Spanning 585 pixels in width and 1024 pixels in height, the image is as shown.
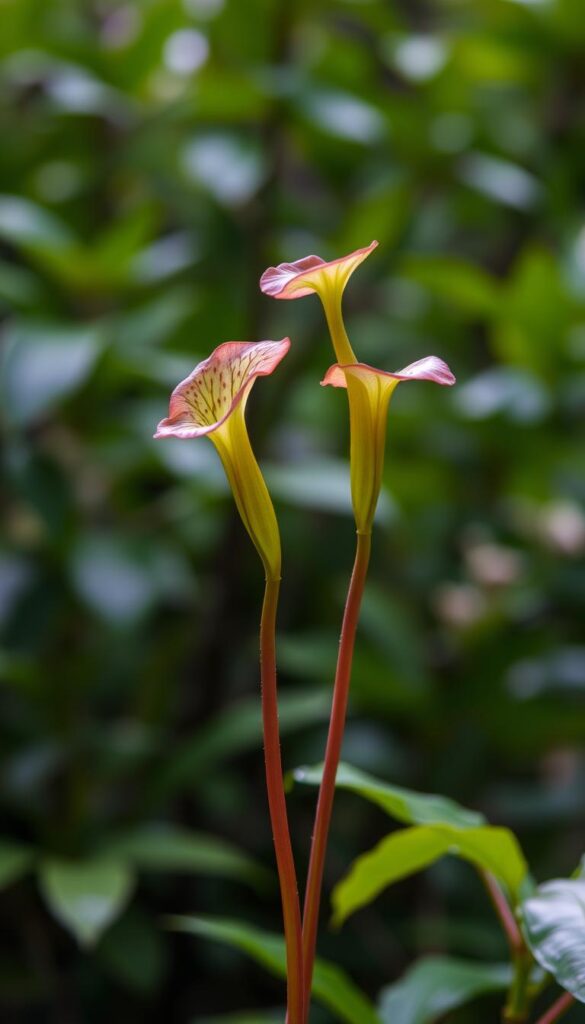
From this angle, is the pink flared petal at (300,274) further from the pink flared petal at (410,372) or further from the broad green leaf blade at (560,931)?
the broad green leaf blade at (560,931)

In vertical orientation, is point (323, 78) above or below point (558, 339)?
above

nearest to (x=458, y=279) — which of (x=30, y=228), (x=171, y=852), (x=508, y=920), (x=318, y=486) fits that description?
(x=318, y=486)

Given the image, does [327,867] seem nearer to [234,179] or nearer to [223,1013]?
[223,1013]

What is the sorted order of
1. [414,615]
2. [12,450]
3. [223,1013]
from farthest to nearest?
[414,615] < [223,1013] < [12,450]

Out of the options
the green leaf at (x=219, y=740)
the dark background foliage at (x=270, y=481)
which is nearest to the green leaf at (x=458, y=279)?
the dark background foliage at (x=270, y=481)

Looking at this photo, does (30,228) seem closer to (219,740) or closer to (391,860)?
(219,740)

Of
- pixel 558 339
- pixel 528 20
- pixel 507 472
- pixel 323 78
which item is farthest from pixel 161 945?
pixel 528 20
